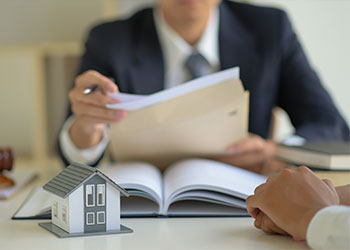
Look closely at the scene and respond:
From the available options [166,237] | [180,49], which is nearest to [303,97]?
[180,49]

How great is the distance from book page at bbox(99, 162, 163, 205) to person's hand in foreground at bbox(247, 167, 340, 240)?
0.18m

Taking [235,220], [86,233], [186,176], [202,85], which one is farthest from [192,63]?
[86,233]

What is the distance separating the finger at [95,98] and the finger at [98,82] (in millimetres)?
17

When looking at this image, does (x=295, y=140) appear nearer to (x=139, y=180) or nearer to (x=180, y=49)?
(x=180, y=49)

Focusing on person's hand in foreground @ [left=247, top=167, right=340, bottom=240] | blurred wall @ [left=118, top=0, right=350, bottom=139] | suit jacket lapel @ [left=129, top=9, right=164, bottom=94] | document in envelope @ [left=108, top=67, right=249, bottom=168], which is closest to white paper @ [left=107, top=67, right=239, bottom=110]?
document in envelope @ [left=108, top=67, right=249, bottom=168]

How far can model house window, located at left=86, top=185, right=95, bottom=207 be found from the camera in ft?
2.25

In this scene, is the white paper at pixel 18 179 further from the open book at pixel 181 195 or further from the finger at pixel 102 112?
the finger at pixel 102 112

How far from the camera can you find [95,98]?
3.38 ft

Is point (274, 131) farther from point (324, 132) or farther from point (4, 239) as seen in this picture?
point (4, 239)

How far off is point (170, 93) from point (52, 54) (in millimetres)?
1464

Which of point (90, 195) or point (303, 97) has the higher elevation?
point (303, 97)

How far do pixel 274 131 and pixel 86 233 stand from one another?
1.23 meters

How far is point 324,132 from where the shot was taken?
4.89ft

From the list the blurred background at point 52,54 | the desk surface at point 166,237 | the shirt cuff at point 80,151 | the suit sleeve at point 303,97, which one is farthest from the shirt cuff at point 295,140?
the blurred background at point 52,54
